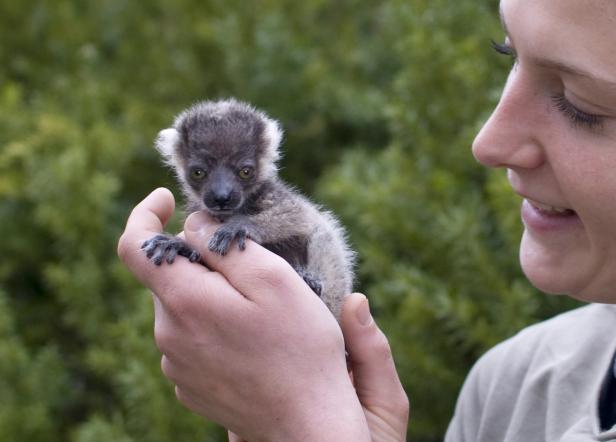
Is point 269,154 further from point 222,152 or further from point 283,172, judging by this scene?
point 283,172

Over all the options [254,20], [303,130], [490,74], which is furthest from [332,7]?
[490,74]

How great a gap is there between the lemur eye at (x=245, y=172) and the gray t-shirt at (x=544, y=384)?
1.10 m

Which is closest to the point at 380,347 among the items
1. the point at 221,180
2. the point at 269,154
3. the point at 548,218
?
the point at 548,218

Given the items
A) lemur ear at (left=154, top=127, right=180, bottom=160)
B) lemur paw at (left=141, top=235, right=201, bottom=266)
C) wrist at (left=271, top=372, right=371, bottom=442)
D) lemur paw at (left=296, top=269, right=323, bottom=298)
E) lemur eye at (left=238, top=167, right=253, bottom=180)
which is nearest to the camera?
wrist at (left=271, top=372, right=371, bottom=442)

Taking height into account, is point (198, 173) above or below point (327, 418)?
above

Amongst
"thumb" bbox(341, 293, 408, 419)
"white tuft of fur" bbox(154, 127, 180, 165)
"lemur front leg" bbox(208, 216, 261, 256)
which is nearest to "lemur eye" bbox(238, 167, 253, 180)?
"white tuft of fur" bbox(154, 127, 180, 165)

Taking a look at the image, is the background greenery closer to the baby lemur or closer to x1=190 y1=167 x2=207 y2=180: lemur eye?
the baby lemur

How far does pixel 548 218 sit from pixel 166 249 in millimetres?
1160

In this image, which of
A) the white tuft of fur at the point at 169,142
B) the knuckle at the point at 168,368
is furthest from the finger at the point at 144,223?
the white tuft of fur at the point at 169,142

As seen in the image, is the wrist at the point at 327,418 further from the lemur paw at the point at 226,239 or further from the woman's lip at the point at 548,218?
the woman's lip at the point at 548,218

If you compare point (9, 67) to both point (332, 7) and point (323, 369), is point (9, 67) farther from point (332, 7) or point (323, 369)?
point (323, 369)

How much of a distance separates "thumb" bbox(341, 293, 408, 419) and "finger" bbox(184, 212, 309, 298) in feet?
0.74

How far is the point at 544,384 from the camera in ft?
9.06

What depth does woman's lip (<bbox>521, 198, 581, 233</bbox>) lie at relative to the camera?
2.46m
